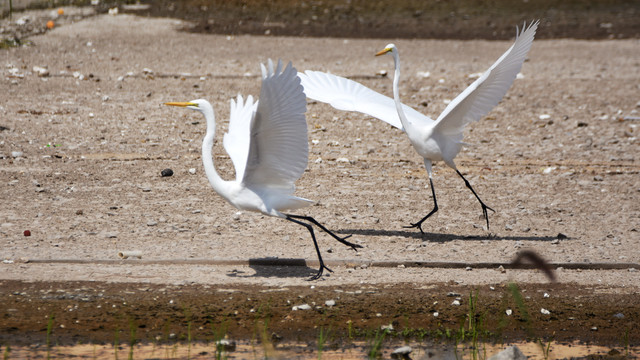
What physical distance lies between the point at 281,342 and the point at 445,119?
8.73 ft

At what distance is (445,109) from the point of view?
6.89m

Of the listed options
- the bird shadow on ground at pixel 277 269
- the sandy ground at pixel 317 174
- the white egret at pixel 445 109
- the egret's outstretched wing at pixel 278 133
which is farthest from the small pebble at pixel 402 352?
the white egret at pixel 445 109

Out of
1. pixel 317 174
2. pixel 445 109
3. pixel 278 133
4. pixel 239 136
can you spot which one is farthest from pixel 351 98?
pixel 278 133

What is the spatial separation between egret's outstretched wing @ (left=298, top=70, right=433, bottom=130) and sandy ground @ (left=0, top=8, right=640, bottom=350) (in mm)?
905

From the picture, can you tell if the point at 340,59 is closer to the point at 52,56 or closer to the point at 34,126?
the point at 52,56

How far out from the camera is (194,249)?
21.5 feet

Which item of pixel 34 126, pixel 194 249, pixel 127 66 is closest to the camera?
pixel 194 249

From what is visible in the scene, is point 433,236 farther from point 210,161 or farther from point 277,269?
point 210,161

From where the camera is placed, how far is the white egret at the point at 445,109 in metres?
6.56

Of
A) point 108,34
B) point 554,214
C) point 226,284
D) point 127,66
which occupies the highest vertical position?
point 108,34

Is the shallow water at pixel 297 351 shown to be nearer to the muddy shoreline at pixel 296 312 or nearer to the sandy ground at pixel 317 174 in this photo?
the muddy shoreline at pixel 296 312

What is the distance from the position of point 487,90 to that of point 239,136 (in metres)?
2.05

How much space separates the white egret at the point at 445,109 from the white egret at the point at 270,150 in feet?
4.01

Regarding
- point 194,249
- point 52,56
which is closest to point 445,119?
point 194,249
